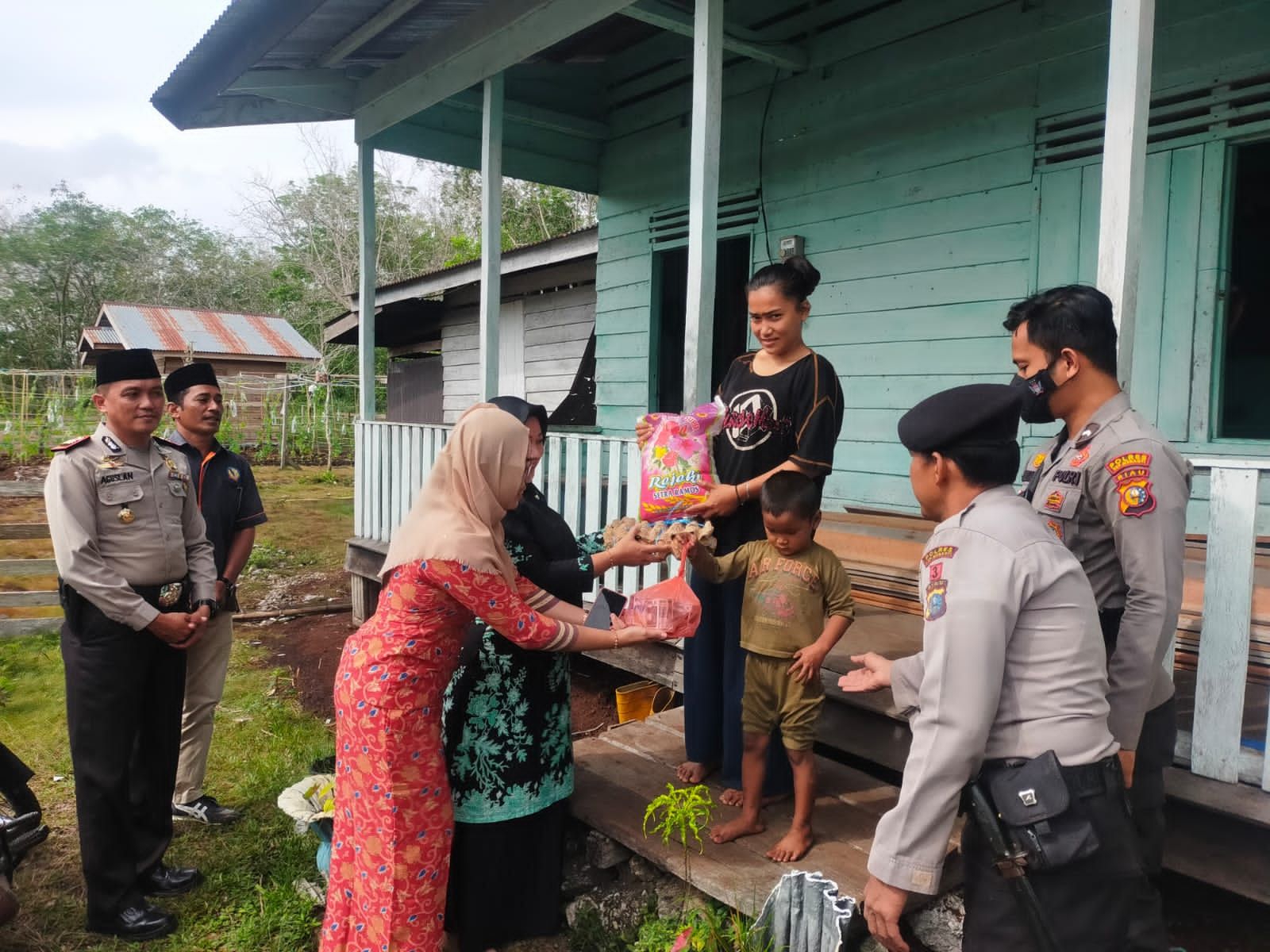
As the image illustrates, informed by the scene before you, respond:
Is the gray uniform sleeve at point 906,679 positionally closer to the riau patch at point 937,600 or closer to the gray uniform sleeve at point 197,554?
the riau patch at point 937,600

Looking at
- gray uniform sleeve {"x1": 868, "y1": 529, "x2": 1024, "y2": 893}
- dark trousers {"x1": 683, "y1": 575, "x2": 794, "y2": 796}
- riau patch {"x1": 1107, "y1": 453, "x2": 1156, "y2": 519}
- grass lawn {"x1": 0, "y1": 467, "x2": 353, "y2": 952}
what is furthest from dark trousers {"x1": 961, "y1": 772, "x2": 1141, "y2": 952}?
grass lawn {"x1": 0, "y1": 467, "x2": 353, "y2": 952}

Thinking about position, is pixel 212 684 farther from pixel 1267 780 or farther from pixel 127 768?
pixel 1267 780

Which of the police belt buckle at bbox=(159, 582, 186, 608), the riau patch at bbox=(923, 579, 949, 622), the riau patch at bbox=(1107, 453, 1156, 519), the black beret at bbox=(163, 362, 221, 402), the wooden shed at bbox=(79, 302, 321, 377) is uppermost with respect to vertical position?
the wooden shed at bbox=(79, 302, 321, 377)

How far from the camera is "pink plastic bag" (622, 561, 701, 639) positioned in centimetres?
242

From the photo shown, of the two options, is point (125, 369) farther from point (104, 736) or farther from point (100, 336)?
point (100, 336)

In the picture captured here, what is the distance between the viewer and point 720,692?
9.84 feet

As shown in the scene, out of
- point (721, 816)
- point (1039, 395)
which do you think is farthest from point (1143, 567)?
point (721, 816)

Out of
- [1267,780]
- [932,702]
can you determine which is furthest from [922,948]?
[932,702]

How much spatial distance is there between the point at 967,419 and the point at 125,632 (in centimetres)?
278

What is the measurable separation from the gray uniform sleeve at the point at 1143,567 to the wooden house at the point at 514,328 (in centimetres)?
573

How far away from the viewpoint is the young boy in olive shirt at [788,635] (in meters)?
2.48

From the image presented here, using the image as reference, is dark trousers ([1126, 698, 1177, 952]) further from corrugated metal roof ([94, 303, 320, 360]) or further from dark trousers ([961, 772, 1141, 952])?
corrugated metal roof ([94, 303, 320, 360])

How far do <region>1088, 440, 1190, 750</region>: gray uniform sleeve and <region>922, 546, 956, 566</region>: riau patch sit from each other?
52 centimetres

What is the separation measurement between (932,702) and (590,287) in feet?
24.6
